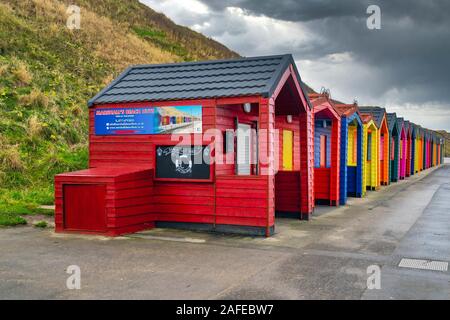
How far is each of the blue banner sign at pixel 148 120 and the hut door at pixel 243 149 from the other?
173 centimetres

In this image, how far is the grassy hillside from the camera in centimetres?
1494

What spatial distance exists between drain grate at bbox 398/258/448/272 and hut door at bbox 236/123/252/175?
5115 mm

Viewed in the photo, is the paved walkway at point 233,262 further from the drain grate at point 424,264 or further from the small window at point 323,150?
the small window at point 323,150

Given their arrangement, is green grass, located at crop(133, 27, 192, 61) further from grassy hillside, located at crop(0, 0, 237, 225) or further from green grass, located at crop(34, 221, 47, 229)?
green grass, located at crop(34, 221, 47, 229)

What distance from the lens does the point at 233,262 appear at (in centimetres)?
757

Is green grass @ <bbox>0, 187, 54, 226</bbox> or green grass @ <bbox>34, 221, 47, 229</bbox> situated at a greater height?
green grass @ <bbox>0, 187, 54, 226</bbox>

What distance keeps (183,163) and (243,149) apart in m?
2.37

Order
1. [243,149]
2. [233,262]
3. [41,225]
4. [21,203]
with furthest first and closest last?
1. [21,203]
2. [243,149]
3. [41,225]
4. [233,262]

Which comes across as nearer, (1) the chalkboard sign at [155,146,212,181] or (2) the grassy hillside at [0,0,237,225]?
(1) the chalkboard sign at [155,146,212,181]

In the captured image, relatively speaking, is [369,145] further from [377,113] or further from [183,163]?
[183,163]

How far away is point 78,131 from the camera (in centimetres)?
1962

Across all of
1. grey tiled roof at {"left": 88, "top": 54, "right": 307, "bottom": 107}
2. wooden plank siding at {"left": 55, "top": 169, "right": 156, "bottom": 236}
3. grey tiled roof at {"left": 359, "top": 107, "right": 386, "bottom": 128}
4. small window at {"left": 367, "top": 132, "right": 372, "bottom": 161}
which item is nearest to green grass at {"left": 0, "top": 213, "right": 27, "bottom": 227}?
wooden plank siding at {"left": 55, "top": 169, "right": 156, "bottom": 236}

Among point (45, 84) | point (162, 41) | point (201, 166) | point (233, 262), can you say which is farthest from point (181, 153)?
point (162, 41)
